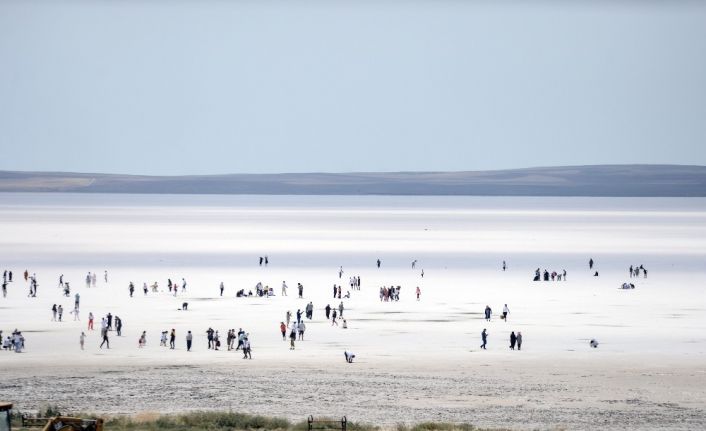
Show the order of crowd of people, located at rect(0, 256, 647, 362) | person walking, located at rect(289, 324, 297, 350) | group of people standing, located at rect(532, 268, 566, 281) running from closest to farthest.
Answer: crowd of people, located at rect(0, 256, 647, 362)
person walking, located at rect(289, 324, 297, 350)
group of people standing, located at rect(532, 268, 566, 281)

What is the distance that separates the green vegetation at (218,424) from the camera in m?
21.7

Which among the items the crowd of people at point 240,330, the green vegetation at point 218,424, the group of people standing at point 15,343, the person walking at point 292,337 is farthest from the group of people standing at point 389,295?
the green vegetation at point 218,424

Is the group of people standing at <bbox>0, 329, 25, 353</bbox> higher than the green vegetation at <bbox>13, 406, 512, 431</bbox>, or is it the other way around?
the group of people standing at <bbox>0, 329, 25, 353</bbox>

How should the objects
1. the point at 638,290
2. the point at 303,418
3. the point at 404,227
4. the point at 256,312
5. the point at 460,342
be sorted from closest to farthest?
the point at 303,418
the point at 460,342
the point at 256,312
the point at 638,290
the point at 404,227

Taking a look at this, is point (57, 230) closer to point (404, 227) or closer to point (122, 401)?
point (404, 227)

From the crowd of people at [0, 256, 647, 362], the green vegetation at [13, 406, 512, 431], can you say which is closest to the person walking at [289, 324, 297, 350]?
the crowd of people at [0, 256, 647, 362]

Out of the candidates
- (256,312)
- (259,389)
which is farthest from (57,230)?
(259,389)

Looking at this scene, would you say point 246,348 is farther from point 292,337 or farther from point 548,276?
point 548,276

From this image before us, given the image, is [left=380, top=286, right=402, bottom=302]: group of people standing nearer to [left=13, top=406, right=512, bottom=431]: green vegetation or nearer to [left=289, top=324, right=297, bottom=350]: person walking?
[left=289, top=324, right=297, bottom=350]: person walking

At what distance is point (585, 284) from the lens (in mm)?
57812

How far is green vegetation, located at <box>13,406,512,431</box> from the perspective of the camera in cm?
2167

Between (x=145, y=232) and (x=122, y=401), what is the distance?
89.1 meters

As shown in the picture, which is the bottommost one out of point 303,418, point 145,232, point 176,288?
point 303,418

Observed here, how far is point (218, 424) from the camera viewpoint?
22.0 m
